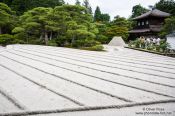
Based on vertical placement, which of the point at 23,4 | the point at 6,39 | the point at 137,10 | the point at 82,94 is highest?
the point at 137,10

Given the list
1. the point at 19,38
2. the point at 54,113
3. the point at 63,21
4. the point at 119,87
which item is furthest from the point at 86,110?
the point at 19,38

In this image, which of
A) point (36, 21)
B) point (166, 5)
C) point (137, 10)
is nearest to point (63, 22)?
point (36, 21)

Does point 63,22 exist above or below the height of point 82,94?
above

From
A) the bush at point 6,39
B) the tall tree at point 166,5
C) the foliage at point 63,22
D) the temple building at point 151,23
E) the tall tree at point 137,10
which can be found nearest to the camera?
the foliage at point 63,22

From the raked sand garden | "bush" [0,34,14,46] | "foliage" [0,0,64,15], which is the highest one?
"foliage" [0,0,64,15]

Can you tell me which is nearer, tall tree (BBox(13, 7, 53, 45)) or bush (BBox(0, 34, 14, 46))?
tall tree (BBox(13, 7, 53, 45))

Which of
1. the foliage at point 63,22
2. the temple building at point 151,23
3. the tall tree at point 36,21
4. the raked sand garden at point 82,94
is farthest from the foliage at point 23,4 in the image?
the raked sand garden at point 82,94

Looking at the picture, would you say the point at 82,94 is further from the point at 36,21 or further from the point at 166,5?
the point at 166,5

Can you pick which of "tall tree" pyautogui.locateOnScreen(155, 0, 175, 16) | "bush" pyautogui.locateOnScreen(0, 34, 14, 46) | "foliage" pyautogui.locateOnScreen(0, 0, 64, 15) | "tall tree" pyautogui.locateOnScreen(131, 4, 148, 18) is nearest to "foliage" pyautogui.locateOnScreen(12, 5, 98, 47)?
"bush" pyautogui.locateOnScreen(0, 34, 14, 46)

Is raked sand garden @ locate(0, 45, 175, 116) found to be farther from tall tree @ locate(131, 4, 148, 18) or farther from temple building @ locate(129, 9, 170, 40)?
tall tree @ locate(131, 4, 148, 18)

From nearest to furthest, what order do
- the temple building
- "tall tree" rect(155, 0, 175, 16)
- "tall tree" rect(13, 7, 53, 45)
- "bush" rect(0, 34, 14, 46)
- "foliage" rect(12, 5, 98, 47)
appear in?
1. "foliage" rect(12, 5, 98, 47)
2. "tall tree" rect(13, 7, 53, 45)
3. "bush" rect(0, 34, 14, 46)
4. the temple building
5. "tall tree" rect(155, 0, 175, 16)

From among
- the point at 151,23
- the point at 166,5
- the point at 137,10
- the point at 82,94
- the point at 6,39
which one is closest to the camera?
the point at 82,94

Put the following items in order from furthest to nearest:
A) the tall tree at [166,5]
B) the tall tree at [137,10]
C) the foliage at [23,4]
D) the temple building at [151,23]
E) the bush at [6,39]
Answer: the tall tree at [137,10] < the tall tree at [166,5] < the temple building at [151,23] < the foliage at [23,4] < the bush at [6,39]

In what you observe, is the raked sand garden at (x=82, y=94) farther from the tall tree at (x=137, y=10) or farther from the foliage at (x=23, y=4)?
the tall tree at (x=137, y=10)
